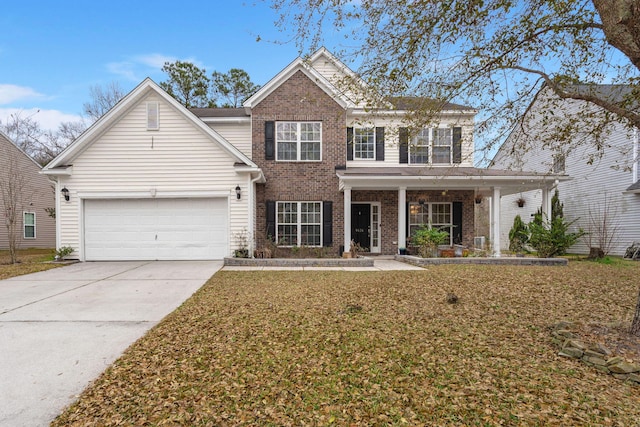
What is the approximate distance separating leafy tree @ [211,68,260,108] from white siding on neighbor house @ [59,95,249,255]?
1547 cm

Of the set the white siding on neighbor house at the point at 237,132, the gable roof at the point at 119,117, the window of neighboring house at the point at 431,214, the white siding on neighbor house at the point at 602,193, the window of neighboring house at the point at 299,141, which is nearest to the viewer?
the gable roof at the point at 119,117

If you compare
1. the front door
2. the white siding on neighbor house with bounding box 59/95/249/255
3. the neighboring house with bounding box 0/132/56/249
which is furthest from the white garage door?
the neighboring house with bounding box 0/132/56/249

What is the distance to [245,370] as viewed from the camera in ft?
10.9

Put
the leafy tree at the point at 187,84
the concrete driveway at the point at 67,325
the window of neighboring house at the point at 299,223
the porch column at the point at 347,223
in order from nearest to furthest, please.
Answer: the concrete driveway at the point at 67,325
the porch column at the point at 347,223
the window of neighboring house at the point at 299,223
the leafy tree at the point at 187,84

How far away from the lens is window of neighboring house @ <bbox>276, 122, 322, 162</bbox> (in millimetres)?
13125

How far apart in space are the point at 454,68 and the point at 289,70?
899 centimetres

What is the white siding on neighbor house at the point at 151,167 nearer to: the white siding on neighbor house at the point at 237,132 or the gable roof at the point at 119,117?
the gable roof at the point at 119,117

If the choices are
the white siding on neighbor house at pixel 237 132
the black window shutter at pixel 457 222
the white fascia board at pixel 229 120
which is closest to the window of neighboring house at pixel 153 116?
the white fascia board at pixel 229 120

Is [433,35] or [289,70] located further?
[289,70]

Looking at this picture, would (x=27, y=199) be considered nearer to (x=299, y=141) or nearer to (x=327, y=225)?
(x=299, y=141)

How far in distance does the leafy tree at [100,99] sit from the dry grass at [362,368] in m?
23.9

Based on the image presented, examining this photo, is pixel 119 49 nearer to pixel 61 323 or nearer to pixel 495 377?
pixel 61 323

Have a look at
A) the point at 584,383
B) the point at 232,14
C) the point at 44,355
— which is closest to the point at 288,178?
the point at 232,14

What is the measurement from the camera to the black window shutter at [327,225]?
42.2 feet
